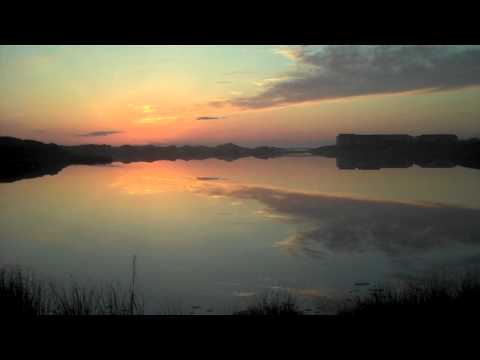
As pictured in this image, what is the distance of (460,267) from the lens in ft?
32.8

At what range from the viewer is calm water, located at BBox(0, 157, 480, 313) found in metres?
9.38

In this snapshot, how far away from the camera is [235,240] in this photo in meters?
13.0

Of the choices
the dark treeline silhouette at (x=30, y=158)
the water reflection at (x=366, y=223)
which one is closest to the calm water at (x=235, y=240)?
the water reflection at (x=366, y=223)

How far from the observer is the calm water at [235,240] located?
9.38 metres

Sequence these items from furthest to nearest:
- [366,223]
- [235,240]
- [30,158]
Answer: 1. [30,158]
2. [366,223]
3. [235,240]

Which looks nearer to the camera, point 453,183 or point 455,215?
→ point 455,215

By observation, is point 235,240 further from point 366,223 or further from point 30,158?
point 30,158

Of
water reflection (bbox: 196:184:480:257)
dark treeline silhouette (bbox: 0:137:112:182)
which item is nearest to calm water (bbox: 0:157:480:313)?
water reflection (bbox: 196:184:480:257)

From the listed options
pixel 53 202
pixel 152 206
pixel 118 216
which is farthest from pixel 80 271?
pixel 53 202

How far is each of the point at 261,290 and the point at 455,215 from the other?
1188 cm

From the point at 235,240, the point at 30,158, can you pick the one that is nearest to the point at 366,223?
the point at 235,240

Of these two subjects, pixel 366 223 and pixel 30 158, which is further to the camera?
pixel 30 158

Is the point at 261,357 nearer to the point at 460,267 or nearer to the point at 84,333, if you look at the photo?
the point at 84,333
